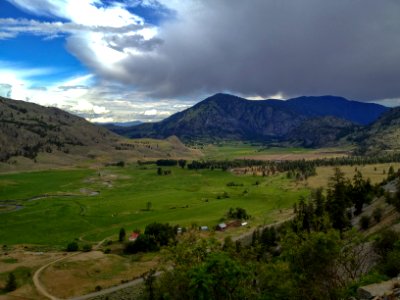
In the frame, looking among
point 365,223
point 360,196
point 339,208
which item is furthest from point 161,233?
point 365,223

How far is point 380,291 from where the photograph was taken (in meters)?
30.2

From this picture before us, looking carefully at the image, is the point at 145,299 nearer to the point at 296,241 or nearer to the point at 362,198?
the point at 296,241

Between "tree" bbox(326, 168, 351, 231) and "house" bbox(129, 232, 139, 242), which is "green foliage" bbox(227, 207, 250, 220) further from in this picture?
"tree" bbox(326, 168, 351, 231)

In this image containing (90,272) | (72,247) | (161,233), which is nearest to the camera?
(90,272)

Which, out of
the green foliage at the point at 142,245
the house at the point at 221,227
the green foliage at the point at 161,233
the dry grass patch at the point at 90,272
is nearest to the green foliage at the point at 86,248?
the dry grass patch at the point at 90,272

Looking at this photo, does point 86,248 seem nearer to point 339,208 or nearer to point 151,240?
point 151,240

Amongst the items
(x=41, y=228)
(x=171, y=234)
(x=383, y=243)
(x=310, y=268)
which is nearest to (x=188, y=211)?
(x=171, y=234)

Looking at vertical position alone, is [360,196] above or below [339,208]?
above

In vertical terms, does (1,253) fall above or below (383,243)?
below

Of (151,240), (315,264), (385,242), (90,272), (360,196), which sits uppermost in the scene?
(315,264)

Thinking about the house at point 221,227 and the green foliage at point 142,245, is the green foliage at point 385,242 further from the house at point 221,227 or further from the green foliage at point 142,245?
the house at point 221,227

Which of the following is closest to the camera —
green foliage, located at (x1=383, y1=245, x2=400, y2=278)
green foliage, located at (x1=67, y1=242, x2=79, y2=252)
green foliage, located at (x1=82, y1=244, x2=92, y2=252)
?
green foliage, located at (x1=383, y1=245, x2=400, y2=278)

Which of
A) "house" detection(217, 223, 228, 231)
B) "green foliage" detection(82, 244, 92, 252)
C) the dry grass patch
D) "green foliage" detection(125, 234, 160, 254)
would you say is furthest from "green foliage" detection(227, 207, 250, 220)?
"green foliage" detection(82, 244, 92, 252)

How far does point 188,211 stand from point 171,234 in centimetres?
5058
